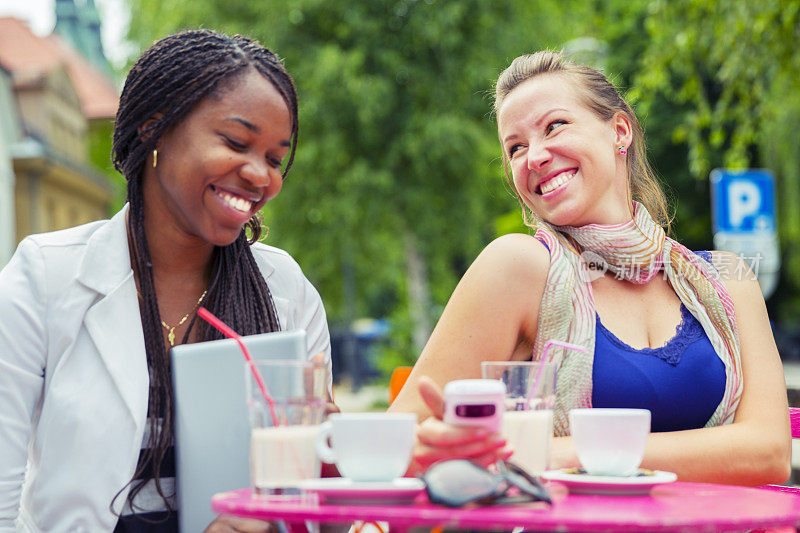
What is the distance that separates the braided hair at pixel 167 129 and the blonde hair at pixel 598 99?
710mm

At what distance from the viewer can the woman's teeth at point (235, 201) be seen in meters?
2.40

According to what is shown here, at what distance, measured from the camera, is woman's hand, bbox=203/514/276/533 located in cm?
191

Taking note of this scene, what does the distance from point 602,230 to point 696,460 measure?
2.39ft

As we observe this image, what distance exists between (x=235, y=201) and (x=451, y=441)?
1.06 m

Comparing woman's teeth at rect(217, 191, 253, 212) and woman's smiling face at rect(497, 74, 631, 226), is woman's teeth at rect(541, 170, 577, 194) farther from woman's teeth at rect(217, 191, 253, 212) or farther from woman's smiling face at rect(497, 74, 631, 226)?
woman's teeth at rect(217, 191, 253, 212)

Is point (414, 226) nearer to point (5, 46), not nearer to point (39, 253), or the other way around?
point (39, 253)

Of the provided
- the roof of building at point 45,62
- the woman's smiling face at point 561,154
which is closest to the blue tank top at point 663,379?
the woman's smiling face at point 561,154

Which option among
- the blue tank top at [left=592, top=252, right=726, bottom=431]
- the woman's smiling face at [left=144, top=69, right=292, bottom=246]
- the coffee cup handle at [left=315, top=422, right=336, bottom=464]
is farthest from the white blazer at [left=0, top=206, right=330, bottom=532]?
the blue tank top at [left=592, top=252, right=726, bottom=431]

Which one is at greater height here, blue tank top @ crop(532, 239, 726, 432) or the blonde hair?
the blonde hair

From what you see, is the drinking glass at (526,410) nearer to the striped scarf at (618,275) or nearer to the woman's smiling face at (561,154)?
the striped scarf at (618,275)

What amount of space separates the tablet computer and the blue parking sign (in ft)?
19.2

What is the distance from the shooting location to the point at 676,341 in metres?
2.50

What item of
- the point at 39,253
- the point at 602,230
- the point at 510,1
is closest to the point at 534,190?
the point at 602,230

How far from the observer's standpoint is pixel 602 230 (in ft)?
8.64
